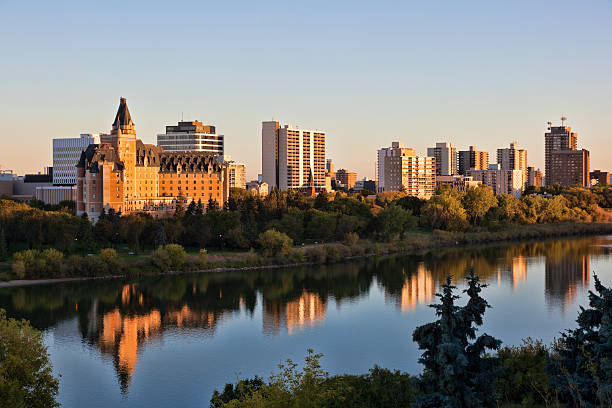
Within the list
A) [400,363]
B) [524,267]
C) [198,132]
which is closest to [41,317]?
[400,363]

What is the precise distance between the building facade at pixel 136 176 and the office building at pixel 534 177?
109 meters

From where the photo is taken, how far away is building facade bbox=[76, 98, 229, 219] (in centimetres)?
7044

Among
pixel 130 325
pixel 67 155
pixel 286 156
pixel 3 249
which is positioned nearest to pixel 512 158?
pixel 286 156

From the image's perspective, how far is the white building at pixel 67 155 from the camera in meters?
104

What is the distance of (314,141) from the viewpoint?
13488 centimetres

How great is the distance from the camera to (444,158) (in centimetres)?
16125

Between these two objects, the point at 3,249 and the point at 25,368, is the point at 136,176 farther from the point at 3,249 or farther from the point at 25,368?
the point at 25,368

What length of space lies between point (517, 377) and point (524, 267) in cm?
3447

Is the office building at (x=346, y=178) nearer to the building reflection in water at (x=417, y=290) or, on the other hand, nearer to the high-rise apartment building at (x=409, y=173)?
the high-rise apartment building at (x=409, y=173)

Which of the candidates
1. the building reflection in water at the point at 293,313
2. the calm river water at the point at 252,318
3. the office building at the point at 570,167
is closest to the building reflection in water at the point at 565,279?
the calm river water at the point at 252,318

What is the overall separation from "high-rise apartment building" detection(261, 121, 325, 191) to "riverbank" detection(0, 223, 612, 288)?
59783mm

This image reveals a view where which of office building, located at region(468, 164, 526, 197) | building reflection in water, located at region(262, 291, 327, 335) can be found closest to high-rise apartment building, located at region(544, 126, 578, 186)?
office building, located at region(468, 164, 526, 197)

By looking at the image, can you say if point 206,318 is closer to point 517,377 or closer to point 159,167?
point 517,377

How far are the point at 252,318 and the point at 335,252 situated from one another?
2008cm
